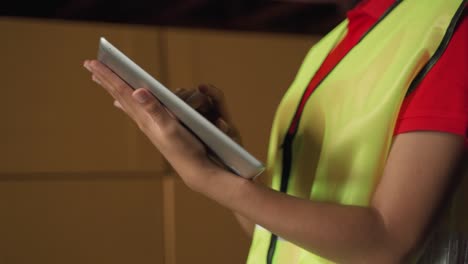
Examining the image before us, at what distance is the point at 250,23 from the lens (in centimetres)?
154

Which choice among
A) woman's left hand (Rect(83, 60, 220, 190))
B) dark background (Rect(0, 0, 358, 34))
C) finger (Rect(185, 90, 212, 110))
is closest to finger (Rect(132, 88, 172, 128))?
woman's left hand (Rect(83, 60, 220, 190))

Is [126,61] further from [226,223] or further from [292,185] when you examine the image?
[226,223]

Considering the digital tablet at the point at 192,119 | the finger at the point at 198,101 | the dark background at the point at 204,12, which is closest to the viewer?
the digital tablet at the point at 192,119

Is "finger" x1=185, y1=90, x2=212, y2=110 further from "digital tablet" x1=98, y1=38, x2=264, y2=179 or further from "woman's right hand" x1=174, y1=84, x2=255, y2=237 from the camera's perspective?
"digital tablet" x1=98, y1=38, x2=264, y2=179

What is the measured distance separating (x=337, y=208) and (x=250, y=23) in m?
1.09

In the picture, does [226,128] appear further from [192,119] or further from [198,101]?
[192,119]

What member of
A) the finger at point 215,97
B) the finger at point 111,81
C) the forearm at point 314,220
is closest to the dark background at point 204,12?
the finger at point 215,97

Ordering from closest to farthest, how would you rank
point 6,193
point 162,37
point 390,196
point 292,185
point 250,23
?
point 390,196
point 292,185
point 6,193
point 162,37
point 250,23

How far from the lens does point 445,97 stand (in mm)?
498

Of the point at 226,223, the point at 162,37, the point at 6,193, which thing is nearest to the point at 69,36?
the point at 162,37

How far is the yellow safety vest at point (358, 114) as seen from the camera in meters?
0.53

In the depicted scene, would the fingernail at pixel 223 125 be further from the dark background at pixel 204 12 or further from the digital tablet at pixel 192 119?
the dark background at pixel 204 12

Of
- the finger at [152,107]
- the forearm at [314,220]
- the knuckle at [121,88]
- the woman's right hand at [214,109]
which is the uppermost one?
the knuckle at [121,88]

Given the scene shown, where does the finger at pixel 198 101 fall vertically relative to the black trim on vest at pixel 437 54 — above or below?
below
